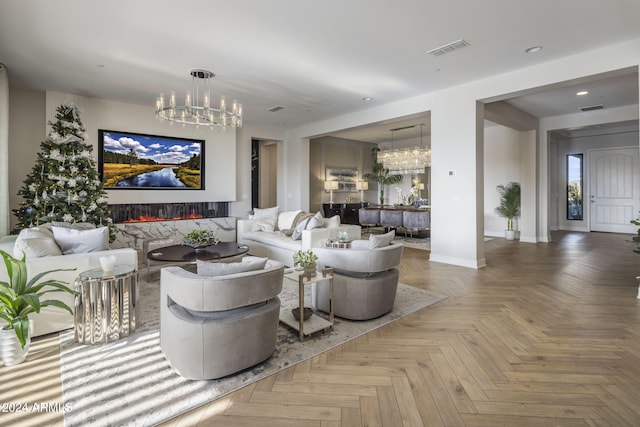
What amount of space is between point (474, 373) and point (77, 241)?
3.82 metres

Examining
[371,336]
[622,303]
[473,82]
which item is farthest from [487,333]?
[473,82]

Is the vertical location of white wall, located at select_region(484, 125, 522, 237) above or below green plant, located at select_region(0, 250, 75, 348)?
above

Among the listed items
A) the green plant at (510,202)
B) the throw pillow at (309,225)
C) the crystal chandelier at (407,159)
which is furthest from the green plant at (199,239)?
the green plant at (510,202)

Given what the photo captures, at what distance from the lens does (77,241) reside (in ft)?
11.2

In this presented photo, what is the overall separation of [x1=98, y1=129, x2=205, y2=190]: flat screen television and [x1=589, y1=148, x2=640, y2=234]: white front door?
37.5 ft

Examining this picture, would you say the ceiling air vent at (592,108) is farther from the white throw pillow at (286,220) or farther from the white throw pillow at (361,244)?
the white throw pillow at (361,244)

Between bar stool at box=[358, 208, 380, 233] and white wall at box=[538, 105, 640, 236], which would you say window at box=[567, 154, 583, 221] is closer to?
white wall at box=[538, 105, 640, 236]

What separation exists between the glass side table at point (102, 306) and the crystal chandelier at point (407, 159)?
802cm

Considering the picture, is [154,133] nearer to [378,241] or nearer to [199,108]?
[199,108]

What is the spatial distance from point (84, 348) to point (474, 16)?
4805mm

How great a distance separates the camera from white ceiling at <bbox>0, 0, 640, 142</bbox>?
3334mm

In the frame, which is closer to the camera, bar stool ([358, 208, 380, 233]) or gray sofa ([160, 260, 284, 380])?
gray sofa ([160, 260, 284, 380])

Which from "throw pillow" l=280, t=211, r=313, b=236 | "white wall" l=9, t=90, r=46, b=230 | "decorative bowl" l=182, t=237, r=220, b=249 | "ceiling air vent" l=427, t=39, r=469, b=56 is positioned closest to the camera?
"ceiling air vent" l=427, t=39, r=469, b=56

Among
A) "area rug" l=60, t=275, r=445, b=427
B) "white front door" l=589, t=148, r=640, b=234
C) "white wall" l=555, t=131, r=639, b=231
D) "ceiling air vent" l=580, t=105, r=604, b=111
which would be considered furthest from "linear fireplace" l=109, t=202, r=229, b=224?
"white front door" l=589, t=148, r=640, b=234
